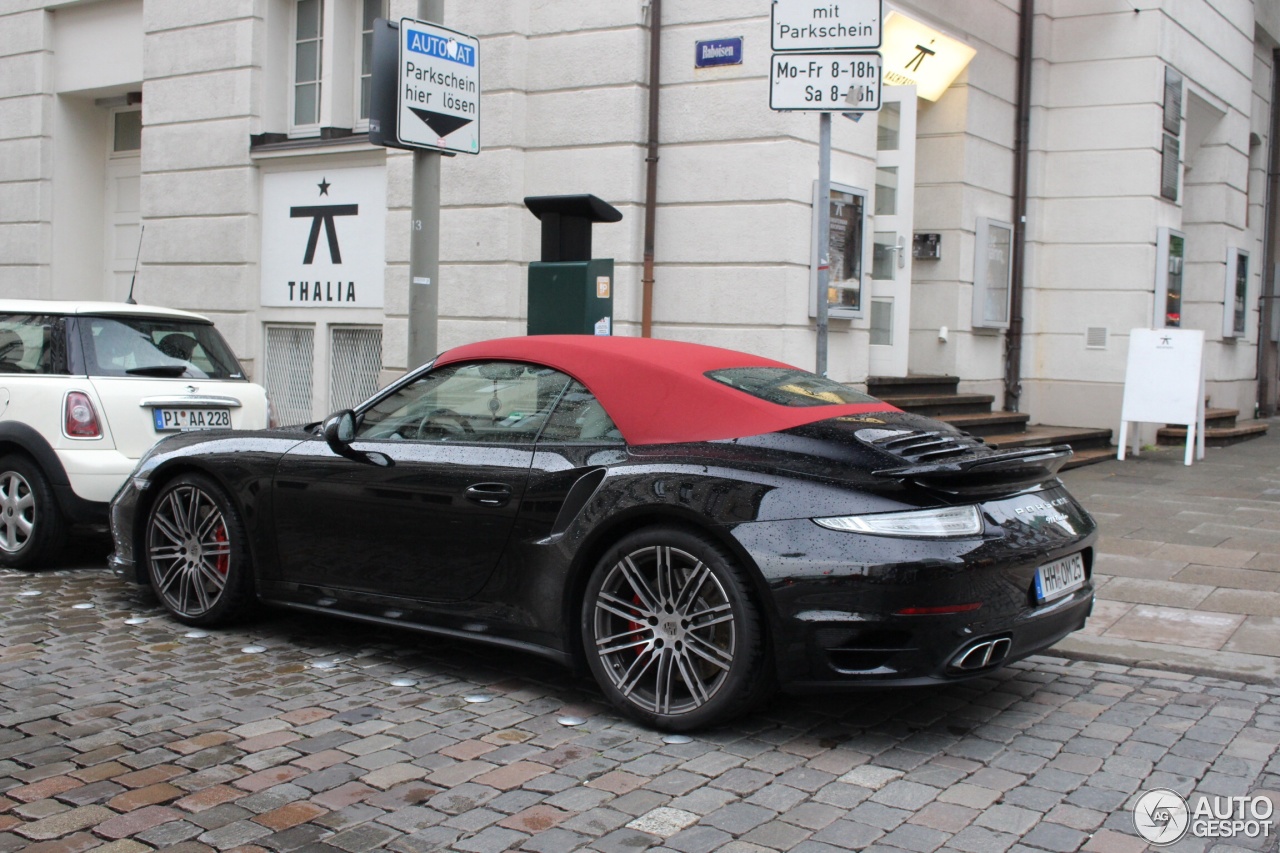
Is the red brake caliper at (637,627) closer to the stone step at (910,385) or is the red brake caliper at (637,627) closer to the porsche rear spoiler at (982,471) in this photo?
the porsche rear spoiler at (982,471)

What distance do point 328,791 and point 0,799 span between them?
0.93m

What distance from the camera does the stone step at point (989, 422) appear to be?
11.7m

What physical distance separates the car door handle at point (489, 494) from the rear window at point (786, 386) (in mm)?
890

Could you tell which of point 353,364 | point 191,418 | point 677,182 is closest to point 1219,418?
point 677,182

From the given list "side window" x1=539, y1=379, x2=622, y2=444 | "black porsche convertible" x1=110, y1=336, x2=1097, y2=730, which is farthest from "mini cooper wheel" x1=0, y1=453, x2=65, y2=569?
"side window" x1=539, y1=379, x2=622, y2=444

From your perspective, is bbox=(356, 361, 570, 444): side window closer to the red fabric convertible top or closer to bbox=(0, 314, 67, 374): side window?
the red fabric convertible top

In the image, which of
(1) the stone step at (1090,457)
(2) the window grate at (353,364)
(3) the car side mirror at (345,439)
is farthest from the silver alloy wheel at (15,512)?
(1) the stone step at (1090,457)

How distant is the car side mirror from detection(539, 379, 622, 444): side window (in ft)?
2.57

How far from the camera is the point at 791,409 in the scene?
15.2 ft

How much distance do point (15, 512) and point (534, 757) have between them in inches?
181

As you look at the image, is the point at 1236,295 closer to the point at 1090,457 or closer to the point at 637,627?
the point at 1090,457

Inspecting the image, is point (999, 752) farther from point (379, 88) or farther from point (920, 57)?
point (920, 57)

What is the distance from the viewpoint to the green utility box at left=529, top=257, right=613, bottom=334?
314 inches

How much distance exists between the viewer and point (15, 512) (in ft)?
23.9
